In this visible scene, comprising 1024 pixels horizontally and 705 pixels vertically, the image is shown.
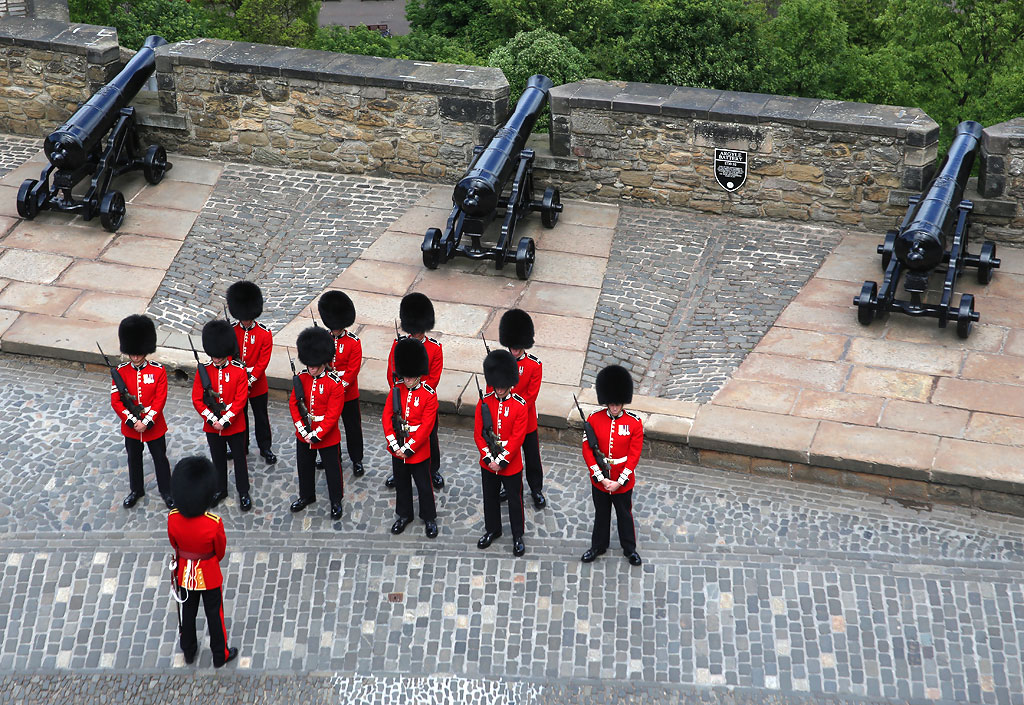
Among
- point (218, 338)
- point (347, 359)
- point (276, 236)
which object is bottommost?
point (276, 236)

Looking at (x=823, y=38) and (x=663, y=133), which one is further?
(x=823, y=38)

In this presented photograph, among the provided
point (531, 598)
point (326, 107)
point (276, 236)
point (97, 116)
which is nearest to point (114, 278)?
point (276, 236)

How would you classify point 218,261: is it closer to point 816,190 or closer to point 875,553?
point 816,190

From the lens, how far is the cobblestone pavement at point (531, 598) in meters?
6.81

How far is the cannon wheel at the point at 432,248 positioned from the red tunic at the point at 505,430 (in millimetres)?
3466

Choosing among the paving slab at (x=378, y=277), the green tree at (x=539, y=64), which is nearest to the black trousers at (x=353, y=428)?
the paving slab at (x=378, y=277)

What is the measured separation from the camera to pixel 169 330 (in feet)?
32.8

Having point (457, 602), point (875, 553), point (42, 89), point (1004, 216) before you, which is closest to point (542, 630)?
point (457, 602)

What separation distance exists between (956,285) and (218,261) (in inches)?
253

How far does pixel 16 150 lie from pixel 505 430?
771 centimetres

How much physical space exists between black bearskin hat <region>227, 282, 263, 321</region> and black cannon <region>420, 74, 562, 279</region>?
8.59 ft

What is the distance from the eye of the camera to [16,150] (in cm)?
1280

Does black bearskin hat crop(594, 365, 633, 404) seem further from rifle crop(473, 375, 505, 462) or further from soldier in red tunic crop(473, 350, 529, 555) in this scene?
rifle crop(473, 375, 505, 462)

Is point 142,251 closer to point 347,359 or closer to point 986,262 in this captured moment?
point 347,359
